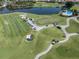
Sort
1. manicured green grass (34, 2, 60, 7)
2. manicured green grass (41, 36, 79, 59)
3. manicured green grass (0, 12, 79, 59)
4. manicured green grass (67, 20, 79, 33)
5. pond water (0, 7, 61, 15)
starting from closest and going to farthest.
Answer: manicured green grass (41, 36, 79, 59) → manicured green grass (0, 12, 79, 59) → manicured green grass (67, 20, 79, 33) → pond water (0, 7, 61, 15) → manicured green grass (34, 2, 60, 7)

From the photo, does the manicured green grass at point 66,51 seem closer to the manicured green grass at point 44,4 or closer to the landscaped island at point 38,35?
the landscaped island at point 38,35

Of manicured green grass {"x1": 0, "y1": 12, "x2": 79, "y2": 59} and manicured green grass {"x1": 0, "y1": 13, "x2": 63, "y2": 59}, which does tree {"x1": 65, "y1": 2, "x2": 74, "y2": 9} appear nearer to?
manicured green grass {"x1": 0, "y1": 12, "x2": 79, "y2": 59}

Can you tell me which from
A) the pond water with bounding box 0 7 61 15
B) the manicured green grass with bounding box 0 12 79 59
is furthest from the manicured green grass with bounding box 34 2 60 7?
the manicured green grass with bounding box 0 12 79 59

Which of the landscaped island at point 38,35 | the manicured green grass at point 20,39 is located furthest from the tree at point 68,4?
the manicured green grass at point 20,39

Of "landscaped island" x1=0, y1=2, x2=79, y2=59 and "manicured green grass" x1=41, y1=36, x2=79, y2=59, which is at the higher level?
"landscaped island" x1=0, y1=2, x2=79, y2=59

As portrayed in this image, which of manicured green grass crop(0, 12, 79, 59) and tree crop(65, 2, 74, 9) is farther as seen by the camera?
tree crop(65, 2, 74, 9)

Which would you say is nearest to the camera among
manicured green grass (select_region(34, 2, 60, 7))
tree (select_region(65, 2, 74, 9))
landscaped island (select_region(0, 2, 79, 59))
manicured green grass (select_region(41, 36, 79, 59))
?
manicured green grass (select_region(41, 36, 79, 59))

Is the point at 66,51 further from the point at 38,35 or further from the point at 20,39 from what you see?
the point at 20,39

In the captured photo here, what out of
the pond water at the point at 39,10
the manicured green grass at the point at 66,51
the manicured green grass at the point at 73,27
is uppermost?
the pond water at the point at 39,10

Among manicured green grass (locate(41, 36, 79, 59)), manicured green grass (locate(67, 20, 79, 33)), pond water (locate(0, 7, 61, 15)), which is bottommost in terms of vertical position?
manicured green grass (locate(41, 36, 79, 59))

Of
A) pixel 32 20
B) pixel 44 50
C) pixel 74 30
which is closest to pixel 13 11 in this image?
pixel 32 20

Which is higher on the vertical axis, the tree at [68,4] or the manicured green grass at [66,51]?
the tree at [68,4]
